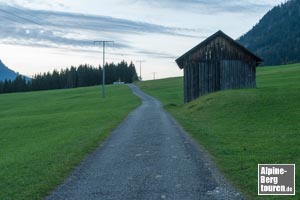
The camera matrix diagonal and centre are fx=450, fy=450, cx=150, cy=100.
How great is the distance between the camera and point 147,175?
11672 mm

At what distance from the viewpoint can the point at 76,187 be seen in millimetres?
10664

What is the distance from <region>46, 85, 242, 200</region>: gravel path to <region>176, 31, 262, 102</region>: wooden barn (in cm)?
2991

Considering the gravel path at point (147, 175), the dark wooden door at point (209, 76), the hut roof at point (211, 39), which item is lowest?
the gravel path at point (147, 175)

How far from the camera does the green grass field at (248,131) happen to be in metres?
12.7

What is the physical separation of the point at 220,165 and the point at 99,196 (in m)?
4.50

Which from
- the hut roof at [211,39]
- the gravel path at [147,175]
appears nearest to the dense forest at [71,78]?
the hut roof at [211,39]

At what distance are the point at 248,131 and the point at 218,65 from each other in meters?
25.8

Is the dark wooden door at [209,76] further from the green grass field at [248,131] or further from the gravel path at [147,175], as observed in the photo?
the gravel path at [147,175]

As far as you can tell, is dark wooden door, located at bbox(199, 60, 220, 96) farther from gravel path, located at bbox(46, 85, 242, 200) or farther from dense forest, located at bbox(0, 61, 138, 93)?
dense forest, located at bbox(0, 61, 138, 93)

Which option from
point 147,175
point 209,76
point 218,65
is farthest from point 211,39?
point 147,175

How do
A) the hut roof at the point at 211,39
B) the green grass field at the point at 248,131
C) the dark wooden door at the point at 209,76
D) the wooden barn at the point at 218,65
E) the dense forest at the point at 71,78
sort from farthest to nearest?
the dense forest at the point at 71,78 → the dark wooden door at the point at 209,76 → the wooden barn at the point at 218,65 → the hut roof at the point at 211,39 → the green grass field at the point at 248,131

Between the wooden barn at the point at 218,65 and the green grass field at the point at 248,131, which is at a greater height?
the wooden barn at the point at 218,65

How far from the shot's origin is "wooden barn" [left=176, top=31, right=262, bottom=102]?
46.7m

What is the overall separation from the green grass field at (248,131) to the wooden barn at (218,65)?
10198 mm
